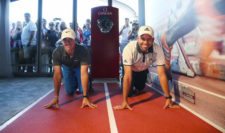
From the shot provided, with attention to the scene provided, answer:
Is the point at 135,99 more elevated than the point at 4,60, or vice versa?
the point at 4,60

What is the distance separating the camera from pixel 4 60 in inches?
301

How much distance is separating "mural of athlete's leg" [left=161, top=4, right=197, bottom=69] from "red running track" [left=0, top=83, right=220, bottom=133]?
3.42ft

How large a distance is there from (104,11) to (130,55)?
306 centimetres

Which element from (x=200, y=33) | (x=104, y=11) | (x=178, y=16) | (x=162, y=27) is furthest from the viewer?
(x=104, y=11)

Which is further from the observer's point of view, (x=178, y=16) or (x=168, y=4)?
(x=168, y=4)

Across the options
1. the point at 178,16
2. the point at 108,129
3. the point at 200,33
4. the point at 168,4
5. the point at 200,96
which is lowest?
the point at 108,129

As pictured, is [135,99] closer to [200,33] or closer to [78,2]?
[200,33]

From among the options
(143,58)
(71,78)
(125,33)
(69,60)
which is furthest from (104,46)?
(143,58)

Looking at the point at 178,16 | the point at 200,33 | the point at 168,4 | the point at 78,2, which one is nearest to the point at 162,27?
the point at 168,4

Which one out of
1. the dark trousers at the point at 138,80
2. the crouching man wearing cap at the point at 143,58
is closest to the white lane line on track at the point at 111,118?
the crouching man wearing cap at the point at 143,58

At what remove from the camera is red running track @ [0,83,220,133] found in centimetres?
268

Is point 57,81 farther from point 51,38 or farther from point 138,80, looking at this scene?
point 51,38

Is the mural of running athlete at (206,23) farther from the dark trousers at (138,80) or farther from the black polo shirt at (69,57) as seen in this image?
the black polo shirt at (69,57)

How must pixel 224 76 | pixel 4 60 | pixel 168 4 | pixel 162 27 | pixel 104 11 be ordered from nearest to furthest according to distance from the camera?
pixel 224 76 < pixel 168 4 < pixel 162 27 < pixel 104 11 < pixel 4 60
